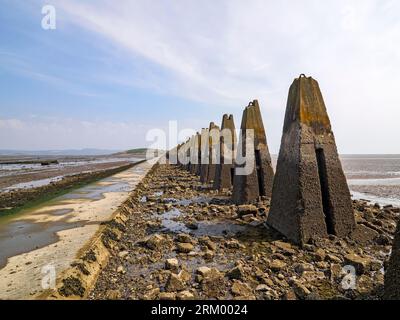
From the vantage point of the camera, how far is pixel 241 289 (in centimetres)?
438

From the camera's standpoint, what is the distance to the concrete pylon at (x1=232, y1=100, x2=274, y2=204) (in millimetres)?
10391

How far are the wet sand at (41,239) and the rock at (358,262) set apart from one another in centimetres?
470

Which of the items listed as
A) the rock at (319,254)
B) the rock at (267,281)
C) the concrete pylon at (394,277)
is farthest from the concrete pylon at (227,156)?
the concrete pylon at (394,277)

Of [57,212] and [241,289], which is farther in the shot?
[57,212]

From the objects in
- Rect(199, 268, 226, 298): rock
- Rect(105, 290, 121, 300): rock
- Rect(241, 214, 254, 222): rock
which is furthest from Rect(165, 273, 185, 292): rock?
Rect(241, 214, 254, 222): rock

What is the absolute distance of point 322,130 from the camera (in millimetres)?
7102

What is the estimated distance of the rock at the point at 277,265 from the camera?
504 cm

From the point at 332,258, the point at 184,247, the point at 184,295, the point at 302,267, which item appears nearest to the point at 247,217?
the point at 184,247

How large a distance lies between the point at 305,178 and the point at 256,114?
16.7 ft

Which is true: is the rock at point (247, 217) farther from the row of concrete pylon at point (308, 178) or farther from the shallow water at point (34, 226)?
the shallow water at point (34, 226)

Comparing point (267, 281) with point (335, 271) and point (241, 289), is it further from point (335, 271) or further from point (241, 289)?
point (335, 271)

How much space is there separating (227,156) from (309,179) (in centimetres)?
791

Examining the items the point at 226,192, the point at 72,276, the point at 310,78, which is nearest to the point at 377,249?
the point at 310,78
